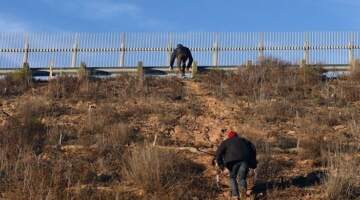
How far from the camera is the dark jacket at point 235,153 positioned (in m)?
14.0

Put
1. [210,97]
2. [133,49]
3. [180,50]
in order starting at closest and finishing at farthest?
1. [210,97]
2. [180,50]
3. [133,49]

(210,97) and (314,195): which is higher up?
(210,97)

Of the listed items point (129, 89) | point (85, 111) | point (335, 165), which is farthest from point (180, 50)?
point (335, 165)

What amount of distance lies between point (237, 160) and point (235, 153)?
0.49 feet

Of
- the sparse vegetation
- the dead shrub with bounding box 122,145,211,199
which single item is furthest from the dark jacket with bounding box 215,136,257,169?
the dead shrub with bounding box 122,145,211,199

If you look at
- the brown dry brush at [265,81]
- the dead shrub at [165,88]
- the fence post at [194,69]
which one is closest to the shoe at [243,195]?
the brown dry brush at [265,81]

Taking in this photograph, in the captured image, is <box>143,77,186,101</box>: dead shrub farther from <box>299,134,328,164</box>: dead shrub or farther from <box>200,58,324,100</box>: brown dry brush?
<box>299,134,328,164</box>: dead shrub

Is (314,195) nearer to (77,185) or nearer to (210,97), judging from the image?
(77,185)

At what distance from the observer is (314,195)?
14219mm

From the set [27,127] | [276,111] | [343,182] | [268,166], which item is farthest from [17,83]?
[343,182]

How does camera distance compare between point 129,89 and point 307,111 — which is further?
point 129,89

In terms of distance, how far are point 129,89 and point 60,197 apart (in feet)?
31.2

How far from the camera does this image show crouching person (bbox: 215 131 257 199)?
13.9 metres

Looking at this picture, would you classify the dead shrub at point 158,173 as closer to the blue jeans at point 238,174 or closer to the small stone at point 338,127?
the blue jeans at point 238,174
